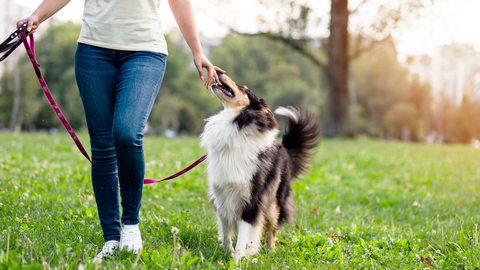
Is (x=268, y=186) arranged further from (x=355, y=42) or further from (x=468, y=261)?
(x=355, y=42)

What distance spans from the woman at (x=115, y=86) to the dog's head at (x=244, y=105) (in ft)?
2.16

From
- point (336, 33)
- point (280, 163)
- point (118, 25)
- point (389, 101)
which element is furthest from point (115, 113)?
point (389, 101)

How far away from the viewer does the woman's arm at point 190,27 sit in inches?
109

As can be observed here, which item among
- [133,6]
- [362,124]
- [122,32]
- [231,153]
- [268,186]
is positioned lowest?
[362,124]

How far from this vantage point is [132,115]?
2.32 m

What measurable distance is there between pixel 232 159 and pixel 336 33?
15.0 metres

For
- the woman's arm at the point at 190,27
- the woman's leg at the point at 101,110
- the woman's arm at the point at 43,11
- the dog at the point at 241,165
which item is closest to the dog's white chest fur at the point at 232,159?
the dog at the point at 241,165

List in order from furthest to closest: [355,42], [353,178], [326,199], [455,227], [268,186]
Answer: [355,42] < [353,178] < [326,199] < [455,227] < [268,186]

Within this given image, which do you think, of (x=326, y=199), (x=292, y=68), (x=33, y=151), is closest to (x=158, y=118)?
(x=292, y=68)

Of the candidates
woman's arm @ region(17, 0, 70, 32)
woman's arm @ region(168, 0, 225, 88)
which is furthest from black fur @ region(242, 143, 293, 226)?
woman's arm @ region(17, 0, 70, 32)

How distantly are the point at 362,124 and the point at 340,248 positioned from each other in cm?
4937

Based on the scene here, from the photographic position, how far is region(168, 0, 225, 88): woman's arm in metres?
2.77

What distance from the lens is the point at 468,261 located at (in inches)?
112

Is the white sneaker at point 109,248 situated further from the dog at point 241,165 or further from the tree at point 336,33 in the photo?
the tree at point 336,33
